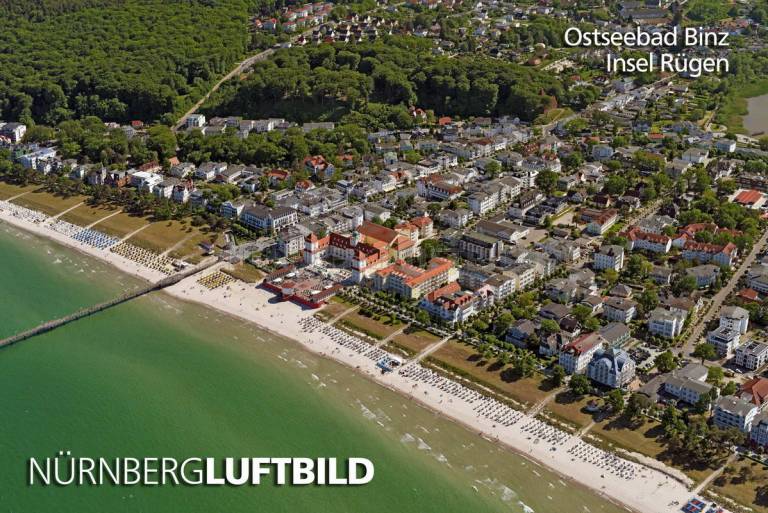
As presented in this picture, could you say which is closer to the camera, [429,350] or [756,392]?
[756,392]

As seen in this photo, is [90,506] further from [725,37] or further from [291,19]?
[725,37]

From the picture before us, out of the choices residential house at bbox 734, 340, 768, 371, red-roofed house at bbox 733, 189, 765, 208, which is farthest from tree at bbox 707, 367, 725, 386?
red-roofed house at bbox 733, 189, 765, 208

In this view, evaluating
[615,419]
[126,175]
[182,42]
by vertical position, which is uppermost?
[182,42]

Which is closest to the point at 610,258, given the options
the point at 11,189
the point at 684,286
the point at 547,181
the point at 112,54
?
the point at 684,286

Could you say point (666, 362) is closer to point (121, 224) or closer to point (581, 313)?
point (581, 313)

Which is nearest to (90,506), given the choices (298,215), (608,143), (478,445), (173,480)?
→ (173,480)
